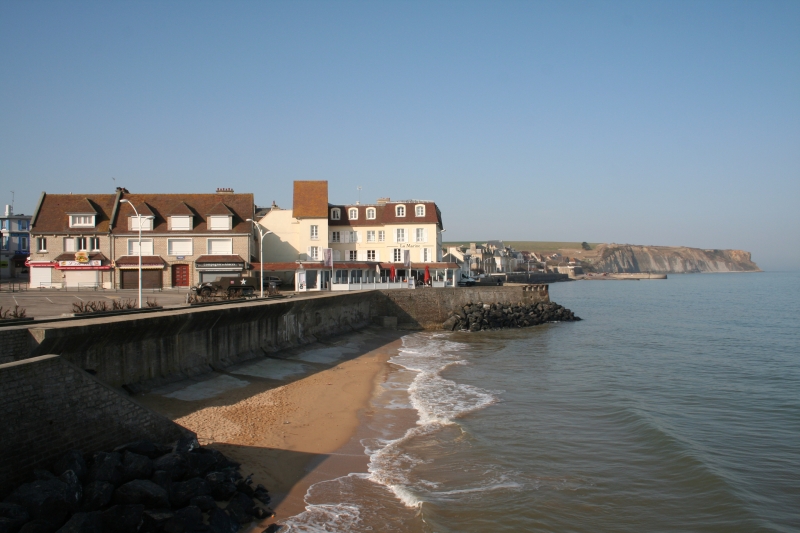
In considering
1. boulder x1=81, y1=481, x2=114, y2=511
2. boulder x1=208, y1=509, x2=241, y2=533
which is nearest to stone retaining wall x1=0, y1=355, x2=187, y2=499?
boulder x1=81, y1=481, x2=114, y2=511

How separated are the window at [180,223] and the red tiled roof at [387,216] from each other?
47.1 ft

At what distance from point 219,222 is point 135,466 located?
46606mm

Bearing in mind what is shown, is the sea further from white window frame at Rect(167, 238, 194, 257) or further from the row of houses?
white window frame at Rect(167, 238, 194, 257)

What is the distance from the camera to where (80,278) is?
50.2 meters

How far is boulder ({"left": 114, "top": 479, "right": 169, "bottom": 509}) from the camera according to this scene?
8.16 meters

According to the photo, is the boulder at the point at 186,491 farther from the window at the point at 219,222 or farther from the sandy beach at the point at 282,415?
the window at the point at 219,222

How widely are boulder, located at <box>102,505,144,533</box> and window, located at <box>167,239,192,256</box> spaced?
47059 mm

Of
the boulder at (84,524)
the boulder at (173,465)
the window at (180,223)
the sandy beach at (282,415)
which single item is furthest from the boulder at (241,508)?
the window at (180,223)

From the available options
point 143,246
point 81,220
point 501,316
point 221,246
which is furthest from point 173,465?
point 81,220

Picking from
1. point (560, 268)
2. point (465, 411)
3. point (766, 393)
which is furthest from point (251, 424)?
point (560, 268)

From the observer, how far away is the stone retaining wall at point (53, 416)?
8.02 m

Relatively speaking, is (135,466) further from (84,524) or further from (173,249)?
(173,249)

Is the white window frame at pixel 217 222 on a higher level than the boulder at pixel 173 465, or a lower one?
higher

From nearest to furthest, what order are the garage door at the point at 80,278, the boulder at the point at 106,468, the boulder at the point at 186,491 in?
the boulder at the point at 106,468 < the boulder at the point at 186,491 < the garage door at the point at 80,278
